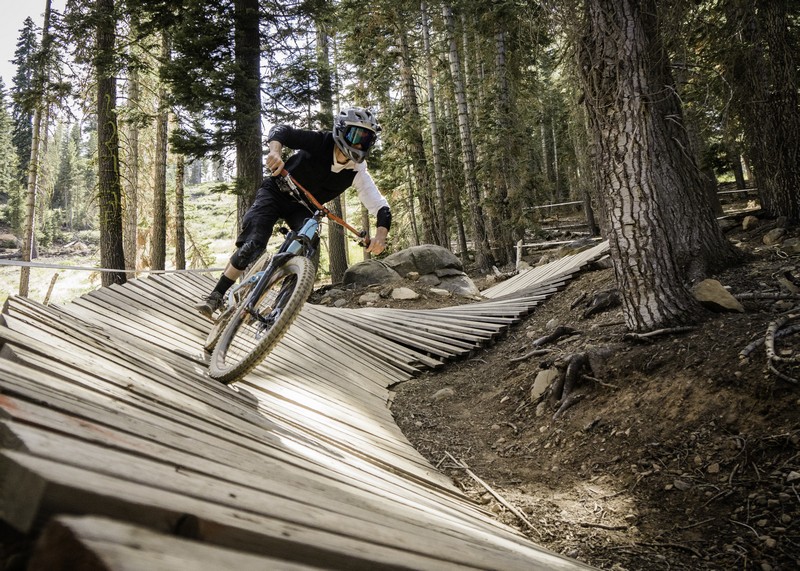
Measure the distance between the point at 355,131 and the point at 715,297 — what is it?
3.70 metres

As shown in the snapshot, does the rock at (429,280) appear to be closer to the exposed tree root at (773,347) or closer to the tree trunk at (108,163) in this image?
the tree trunk at (108,163)

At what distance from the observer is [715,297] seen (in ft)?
16.2

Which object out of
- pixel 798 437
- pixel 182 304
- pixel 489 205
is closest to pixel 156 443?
pixel 798 437

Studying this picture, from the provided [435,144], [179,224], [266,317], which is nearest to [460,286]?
[435,144]

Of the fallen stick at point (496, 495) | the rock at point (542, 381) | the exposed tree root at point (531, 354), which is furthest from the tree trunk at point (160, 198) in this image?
the fallen stick at point (496, 495)

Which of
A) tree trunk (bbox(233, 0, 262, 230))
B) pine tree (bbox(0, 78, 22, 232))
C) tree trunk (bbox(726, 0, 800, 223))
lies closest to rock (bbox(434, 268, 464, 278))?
tree trunk (bbox(233, 0, 262, 230))

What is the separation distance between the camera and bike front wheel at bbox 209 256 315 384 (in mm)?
4098

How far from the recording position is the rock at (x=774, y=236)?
7822 millimetres

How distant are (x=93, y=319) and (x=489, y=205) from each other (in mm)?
14612

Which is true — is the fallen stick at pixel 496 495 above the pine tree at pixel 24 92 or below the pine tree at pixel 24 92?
below

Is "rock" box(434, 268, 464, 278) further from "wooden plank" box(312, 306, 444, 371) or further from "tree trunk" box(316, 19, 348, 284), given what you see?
"wooden plank" box(312, 306, 444, 371)

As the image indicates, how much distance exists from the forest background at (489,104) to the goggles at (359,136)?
218 cm

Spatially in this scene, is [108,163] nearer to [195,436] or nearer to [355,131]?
[355,131]

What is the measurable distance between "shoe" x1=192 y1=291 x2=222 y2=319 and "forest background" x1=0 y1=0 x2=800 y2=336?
1.28 metres
